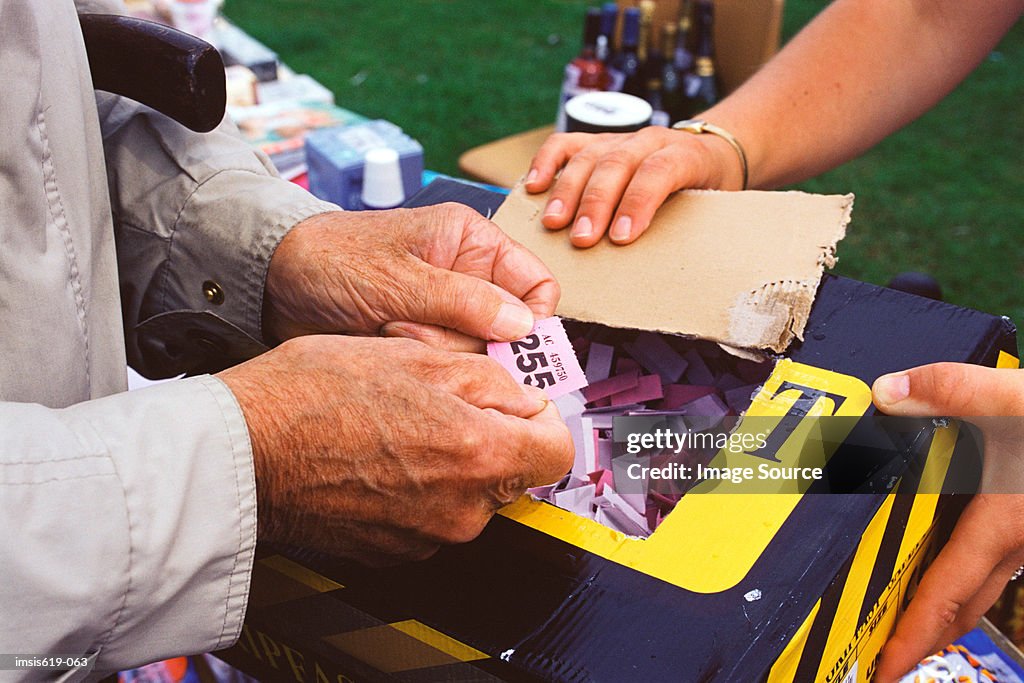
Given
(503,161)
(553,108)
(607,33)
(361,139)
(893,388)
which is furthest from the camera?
(553,108)

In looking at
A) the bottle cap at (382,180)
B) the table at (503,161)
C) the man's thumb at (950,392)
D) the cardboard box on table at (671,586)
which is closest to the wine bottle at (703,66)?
the table at (503,161)

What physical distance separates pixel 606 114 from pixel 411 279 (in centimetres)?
77

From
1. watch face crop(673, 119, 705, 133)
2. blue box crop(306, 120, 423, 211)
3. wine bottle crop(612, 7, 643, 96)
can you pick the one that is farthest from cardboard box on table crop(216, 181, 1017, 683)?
wine bottle crop(612, 7, 643, 96)

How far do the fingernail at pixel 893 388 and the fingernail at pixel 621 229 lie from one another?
30cm

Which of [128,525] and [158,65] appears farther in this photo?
[158,65]

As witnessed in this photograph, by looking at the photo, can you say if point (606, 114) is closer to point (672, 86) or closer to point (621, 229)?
point (621, 229)

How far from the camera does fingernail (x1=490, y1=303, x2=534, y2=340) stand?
0.78 metres

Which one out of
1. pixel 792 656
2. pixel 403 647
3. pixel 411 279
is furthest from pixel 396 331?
pixel 792 656

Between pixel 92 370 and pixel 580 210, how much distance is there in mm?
529

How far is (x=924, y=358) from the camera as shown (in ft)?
2.75

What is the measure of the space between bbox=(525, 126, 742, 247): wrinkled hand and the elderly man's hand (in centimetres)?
13

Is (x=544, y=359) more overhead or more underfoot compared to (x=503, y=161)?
more overhead

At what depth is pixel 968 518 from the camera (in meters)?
0.85

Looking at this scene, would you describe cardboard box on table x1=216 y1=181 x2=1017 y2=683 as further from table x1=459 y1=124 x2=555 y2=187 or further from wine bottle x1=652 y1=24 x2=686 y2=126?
wine bottle x1=652 y1=24 x2=686 y2=126
